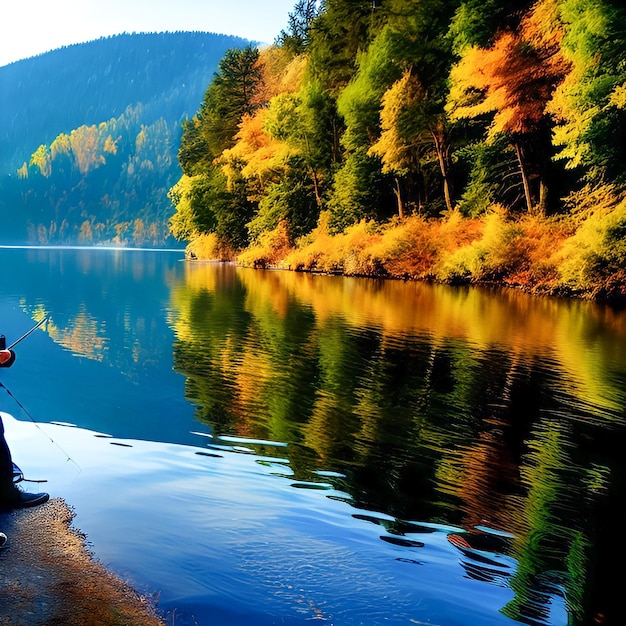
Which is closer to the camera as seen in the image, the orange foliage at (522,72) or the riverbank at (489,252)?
the riverbank at (489,252)

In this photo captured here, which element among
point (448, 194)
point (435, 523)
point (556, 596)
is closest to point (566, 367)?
point (435, 523)

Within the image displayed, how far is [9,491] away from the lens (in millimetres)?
6102

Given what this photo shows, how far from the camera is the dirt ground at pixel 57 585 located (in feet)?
14.0

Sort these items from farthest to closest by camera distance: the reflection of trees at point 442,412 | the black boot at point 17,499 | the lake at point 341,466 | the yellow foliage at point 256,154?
the yellow foliage at point 256,154, the reflection of trees at point 442,412, the black boot at point 17,499, the lake at point 341,466

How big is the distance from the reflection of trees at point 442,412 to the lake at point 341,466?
4 centimetres

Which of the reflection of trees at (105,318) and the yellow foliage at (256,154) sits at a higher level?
the yellow foliage at (256,154)

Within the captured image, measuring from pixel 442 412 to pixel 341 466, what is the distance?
345cm

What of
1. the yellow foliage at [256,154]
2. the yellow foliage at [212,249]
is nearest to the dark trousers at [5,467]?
the yellow foliage at [256,154]

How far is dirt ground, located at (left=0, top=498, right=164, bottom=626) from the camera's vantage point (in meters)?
4.28

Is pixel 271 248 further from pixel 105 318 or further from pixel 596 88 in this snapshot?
pixel 596 88

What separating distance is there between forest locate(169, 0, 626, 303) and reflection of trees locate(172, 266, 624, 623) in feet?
27.7

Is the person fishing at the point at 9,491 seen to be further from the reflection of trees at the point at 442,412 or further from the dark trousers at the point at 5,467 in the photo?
the reflection of trees at the point at 442,412

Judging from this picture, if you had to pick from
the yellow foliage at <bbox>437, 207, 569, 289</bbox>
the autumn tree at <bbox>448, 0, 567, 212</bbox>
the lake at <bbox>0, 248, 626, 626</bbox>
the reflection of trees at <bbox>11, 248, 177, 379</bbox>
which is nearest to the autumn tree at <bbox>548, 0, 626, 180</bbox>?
the autumn tree at <bbox>448, 0, 567, 212</bbox>

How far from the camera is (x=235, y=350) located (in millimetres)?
16109
